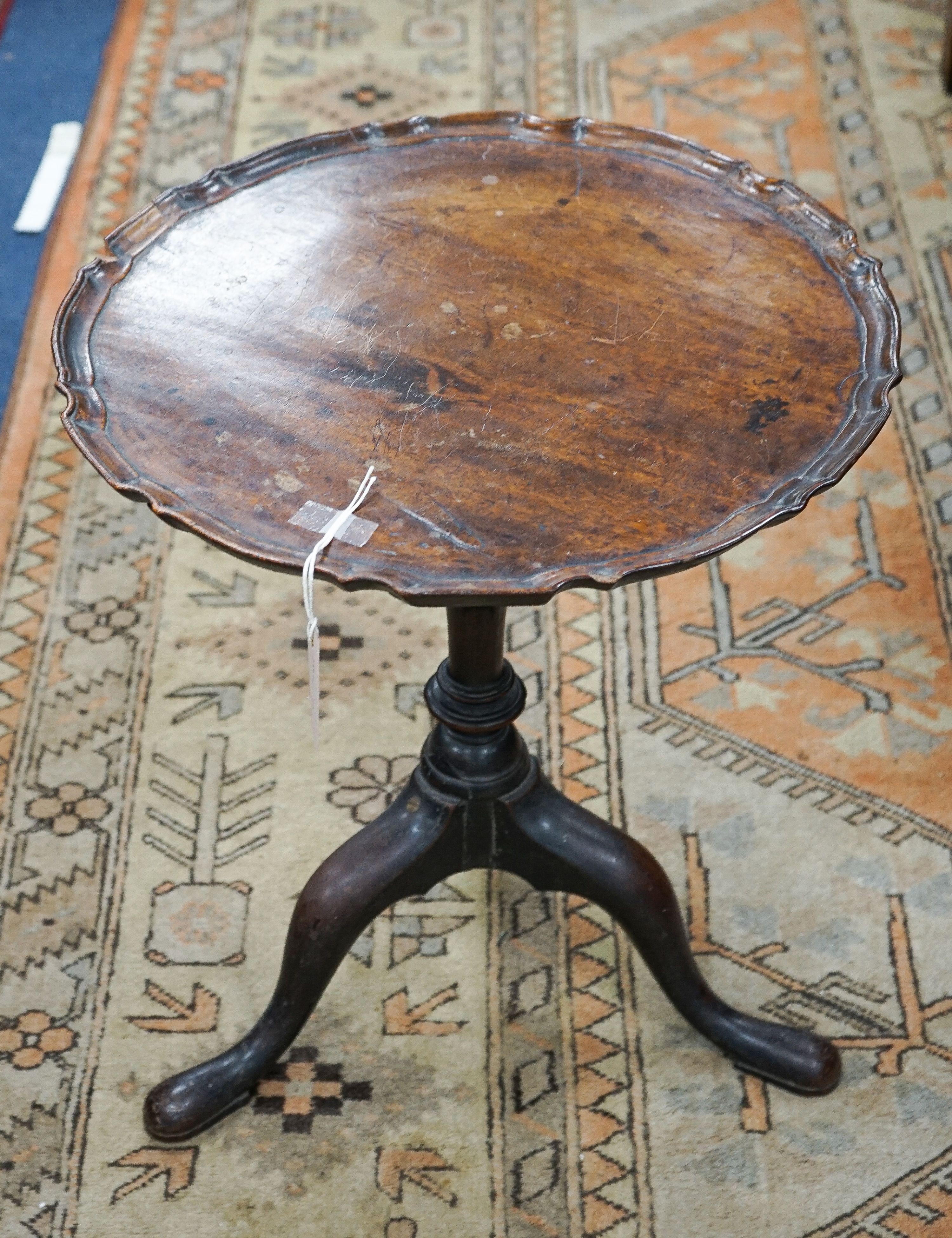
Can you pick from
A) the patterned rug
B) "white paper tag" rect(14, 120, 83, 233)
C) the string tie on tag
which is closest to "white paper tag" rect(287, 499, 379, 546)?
the string tie on tag

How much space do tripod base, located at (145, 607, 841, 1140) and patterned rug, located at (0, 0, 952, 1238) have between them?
2.1 inches

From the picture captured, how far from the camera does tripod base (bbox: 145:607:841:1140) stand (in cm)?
143

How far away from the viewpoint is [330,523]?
1.09 m

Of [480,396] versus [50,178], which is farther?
[50,178]

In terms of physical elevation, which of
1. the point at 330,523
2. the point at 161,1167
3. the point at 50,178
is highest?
the point at 330,523

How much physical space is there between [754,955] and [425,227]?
0.89 meters

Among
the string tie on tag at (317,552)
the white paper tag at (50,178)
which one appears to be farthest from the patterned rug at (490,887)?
the string tie on tag at (317,552)

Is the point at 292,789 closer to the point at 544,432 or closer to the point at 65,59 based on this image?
the point at 544,432

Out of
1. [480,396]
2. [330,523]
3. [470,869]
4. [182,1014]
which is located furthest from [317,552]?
[182,1014]

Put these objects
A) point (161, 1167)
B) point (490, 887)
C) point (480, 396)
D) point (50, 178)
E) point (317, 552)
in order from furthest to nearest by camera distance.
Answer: point (50, 178), point (490, 887), point (161, 1167), point (480, 396), point (317, 552)

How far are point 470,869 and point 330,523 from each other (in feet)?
1.77

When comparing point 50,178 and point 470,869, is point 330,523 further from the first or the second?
point 50,178

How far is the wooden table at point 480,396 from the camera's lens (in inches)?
43.9

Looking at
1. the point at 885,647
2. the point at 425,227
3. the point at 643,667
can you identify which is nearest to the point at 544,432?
the point at 425,227
